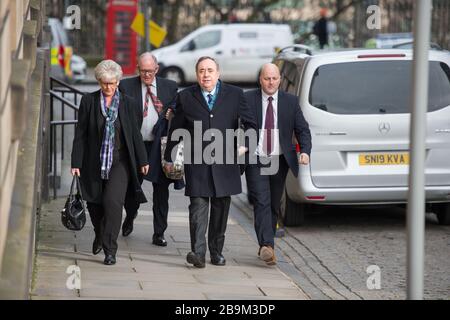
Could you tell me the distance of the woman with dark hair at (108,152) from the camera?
32.1 feet

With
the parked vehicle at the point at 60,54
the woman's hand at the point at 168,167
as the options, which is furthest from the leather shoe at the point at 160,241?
the parked vehicle at the point at 60,54

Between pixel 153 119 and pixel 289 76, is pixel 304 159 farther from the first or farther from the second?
pixel 289 76

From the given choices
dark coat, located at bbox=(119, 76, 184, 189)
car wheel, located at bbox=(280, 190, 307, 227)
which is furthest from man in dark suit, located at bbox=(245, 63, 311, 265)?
car wheel, located at bbox=(280, 190, 307, 227)

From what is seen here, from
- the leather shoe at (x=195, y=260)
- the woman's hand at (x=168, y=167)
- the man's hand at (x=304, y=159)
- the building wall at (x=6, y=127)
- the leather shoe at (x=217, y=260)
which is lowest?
the leather shoe at (x=217, y=260)

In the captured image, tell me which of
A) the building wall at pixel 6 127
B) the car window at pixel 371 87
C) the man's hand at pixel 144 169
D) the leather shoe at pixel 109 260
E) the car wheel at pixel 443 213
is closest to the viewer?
the building wall at pixel 6 127

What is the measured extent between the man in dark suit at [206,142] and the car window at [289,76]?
8.75 feet

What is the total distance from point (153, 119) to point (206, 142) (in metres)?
1.48

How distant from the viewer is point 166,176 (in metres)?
10.5

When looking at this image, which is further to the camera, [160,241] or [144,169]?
[160,241]

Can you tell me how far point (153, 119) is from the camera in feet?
36.2

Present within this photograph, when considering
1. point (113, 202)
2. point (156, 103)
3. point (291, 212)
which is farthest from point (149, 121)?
point (291, 212)

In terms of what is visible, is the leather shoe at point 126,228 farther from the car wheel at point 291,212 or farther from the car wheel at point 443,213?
the car wheel at point 443,213

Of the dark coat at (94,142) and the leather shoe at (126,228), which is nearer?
the dark coat at (94,142)
